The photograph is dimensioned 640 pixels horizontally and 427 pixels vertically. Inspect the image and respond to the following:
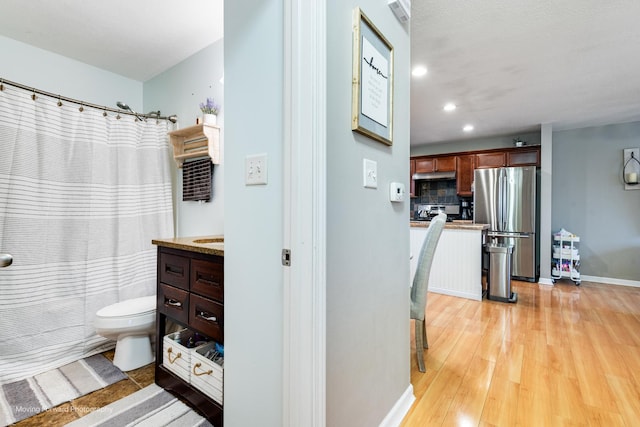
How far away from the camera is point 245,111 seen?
3.54 feet

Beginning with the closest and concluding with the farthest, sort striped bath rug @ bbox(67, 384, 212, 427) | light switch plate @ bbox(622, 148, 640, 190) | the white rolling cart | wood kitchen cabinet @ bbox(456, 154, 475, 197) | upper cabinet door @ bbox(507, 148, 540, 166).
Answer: striped bath rug @ bbox(67, 384, 212, 427)
light switch plate @ bbox(622, 148, 640, 190)
the white rolling cart
upper cabinet door @ bbox(507, 148, 540, 166)
wood kitchen cabinet @ bbox(456, 154, 475, 197)

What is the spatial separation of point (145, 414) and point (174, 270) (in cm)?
74

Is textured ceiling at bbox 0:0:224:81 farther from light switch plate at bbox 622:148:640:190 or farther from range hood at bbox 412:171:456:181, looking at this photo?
light switch plate at bbox 622:148:640:190

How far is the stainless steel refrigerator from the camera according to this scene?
448 centimetres

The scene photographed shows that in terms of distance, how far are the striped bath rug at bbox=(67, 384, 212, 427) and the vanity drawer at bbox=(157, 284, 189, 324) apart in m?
0.46

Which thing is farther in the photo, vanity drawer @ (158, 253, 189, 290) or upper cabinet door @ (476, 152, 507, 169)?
upper cabinet door @ (476, 152, 507, 169)

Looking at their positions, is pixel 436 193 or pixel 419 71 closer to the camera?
pixel 419 71

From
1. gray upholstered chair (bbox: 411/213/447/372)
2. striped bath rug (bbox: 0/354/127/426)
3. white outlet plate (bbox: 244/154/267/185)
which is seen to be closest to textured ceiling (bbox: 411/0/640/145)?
gray upholstered chair (bbox: 411/213/447/372)

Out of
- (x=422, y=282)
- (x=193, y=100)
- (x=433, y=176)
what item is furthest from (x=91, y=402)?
(x=433, y=176)

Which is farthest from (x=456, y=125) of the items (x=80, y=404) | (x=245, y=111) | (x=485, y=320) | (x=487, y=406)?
(x=80, y=404)

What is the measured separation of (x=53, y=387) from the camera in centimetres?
176

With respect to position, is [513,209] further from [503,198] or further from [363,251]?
[363,251]

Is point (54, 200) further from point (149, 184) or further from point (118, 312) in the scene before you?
point (118, 312)

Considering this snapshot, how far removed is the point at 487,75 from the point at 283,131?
109 inches
